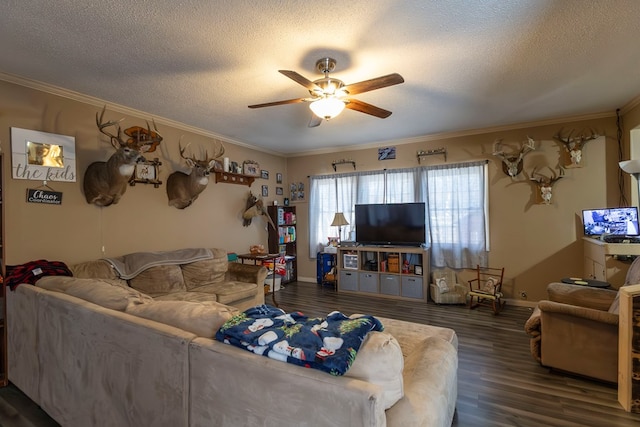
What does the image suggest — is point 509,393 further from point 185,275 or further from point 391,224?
point 185,275

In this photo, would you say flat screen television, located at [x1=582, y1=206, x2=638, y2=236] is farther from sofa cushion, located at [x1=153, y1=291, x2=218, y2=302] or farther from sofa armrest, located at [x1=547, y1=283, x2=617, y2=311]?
sofa cushion, located at [x1=153, y1=291, x2=218, y2=302]

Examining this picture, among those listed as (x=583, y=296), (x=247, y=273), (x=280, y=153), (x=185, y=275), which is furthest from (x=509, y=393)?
(x=280, y=153)

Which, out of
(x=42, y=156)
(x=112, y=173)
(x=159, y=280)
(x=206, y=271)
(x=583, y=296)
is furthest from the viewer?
(x=206, y=271)

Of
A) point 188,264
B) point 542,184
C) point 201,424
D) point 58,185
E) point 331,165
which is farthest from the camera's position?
point 331,165

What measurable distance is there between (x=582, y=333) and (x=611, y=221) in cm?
187

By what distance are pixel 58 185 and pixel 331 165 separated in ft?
13.6

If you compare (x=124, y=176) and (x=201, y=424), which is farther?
(x=124, y=176)

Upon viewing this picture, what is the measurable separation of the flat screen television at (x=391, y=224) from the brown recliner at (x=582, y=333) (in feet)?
7.65

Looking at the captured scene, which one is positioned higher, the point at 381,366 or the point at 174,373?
the point at 381,366

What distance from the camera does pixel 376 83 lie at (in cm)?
231

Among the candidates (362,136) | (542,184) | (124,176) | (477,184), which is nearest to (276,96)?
(124,176)

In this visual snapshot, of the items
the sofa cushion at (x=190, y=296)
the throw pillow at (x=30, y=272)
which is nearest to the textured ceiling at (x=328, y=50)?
the throw pillow at (x=30, y=272)

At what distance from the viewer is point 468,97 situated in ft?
10.9

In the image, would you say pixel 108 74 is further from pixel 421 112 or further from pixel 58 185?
pixel 421 112
